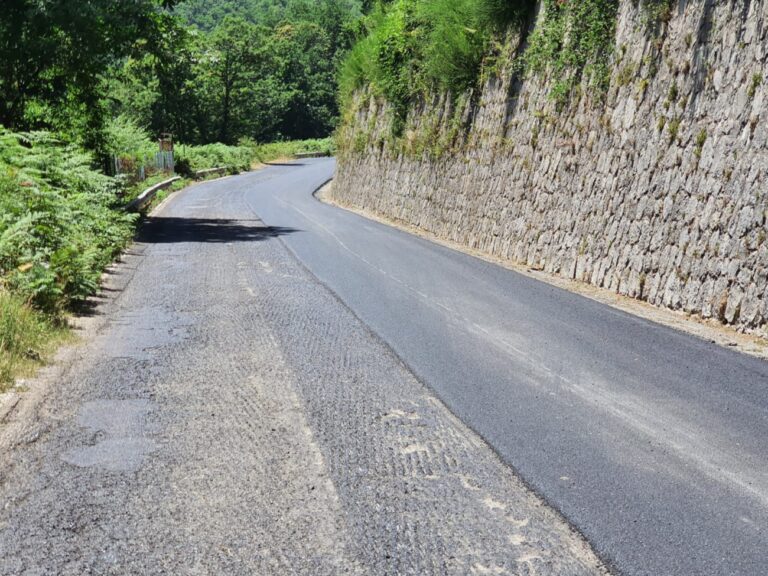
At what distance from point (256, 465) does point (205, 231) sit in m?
16.5

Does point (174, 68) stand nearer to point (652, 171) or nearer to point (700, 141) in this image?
point (652, 171)

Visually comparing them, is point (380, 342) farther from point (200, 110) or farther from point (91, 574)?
point (200, 110)

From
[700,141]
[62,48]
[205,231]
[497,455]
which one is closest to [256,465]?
[497,455]

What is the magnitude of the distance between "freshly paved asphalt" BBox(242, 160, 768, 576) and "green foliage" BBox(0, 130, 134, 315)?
3534 millimetres

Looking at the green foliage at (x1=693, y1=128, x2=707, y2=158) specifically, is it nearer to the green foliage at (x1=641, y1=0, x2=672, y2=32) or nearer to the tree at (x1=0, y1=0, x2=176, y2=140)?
the green foliage at (x1=641, y1=0, x2=672, y2=32)

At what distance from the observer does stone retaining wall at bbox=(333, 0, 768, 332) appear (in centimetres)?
1103

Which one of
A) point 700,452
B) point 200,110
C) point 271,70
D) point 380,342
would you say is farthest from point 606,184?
point 271,70

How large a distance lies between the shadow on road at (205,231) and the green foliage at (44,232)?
479cm

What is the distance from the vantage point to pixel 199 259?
15828 mm

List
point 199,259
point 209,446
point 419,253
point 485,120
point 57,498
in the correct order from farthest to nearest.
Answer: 1. point 485,120
2. point 419,253
3. point 199,259
4. point 209,446
5. point 57,498

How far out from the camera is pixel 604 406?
6.85 m

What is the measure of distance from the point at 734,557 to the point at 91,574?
3.04 meters

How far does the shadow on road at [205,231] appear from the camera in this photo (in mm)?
19469

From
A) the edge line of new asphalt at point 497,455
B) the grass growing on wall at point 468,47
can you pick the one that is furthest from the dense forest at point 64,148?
the grass growing on wall at point 468,47
